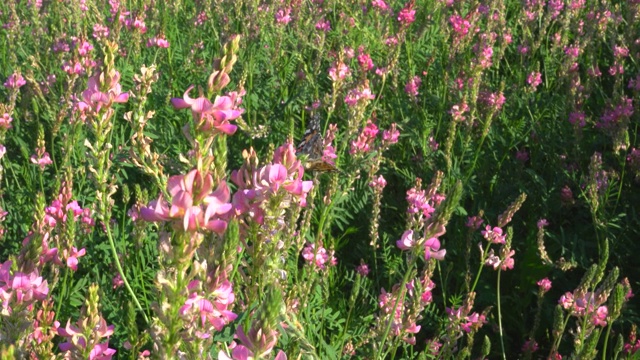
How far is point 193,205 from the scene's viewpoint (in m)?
1.05

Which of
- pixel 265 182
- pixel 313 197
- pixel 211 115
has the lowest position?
pixel 313 197

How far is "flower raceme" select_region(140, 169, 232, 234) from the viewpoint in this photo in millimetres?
1029

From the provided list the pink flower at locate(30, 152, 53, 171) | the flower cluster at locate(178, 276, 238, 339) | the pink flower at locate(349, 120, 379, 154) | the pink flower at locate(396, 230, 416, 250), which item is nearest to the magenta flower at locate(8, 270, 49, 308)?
the flower cluster at locate(178, 276, 238, 339)

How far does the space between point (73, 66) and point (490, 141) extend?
217 centimetres

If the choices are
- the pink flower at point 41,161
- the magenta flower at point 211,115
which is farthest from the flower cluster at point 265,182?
the pink flower at point 41,161

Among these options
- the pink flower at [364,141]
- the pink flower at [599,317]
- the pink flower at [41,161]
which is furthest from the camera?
the pink flower at [364,141]

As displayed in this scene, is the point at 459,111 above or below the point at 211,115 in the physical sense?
below

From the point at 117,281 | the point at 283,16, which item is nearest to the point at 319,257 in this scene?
the point at 117,281

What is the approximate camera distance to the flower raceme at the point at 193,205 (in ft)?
3.38

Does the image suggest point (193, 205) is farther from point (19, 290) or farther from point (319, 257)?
point (319, 257)

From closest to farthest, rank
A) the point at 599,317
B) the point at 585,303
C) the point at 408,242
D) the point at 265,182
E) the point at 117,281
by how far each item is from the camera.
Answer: the point at 265,182 < the point at 408,242 < the point at 585,303 < the point at 599,317 < the point at 117,281

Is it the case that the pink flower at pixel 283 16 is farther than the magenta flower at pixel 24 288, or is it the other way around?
the pink flower at pixel 283 16

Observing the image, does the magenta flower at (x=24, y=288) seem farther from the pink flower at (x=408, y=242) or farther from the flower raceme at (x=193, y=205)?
the pink flower at (x=408, y=242)

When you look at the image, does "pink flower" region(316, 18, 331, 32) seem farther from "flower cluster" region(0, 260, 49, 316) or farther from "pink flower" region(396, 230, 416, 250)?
"flower cluster" region(0, 260, 49, 316)
